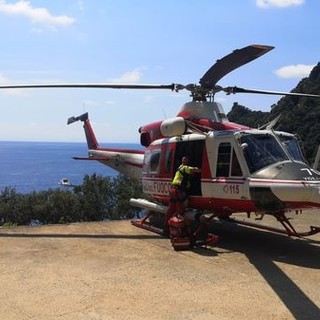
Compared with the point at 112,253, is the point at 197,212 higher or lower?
higher

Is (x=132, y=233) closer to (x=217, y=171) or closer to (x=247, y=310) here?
(x=217, y=171)

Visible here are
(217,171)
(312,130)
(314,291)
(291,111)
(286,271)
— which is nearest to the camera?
(314,291)

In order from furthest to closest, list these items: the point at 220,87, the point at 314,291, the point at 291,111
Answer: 1. the point at 291,111
2. the point at 220,87
3. the point at 314,291

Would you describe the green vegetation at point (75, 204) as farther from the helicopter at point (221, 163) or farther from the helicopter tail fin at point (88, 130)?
the helicopter at point (221, 163)

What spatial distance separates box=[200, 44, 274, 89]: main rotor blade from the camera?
8383 millimetres

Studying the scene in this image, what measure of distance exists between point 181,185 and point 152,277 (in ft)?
9.73

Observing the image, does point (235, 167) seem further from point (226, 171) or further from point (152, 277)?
point (152, 277)

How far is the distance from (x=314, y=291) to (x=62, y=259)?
4.17 metres

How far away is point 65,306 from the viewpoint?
18.9 feet

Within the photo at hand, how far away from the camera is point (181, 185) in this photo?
9.72 meters

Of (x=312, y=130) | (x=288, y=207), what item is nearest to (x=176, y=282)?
(x=288, y=207)

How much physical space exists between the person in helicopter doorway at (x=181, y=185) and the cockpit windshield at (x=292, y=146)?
5.85 ft

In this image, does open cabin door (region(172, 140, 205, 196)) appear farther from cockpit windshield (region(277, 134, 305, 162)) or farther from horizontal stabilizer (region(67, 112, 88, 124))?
horizontal stabilizer (region(67, 112, 88, 124))

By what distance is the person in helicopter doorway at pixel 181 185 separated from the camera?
9648mm
